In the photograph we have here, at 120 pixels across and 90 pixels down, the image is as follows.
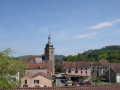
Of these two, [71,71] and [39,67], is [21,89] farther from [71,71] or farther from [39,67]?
[71,71]

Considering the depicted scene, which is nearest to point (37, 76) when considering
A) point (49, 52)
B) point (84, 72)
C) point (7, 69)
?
point (7, 69)

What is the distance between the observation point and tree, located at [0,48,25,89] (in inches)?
471

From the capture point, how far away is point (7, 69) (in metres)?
12.4

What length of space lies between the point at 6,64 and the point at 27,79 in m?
20.6

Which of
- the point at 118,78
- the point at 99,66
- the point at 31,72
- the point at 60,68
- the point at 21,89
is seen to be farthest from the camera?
the point at 60,68

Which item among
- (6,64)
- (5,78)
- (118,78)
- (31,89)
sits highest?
(6,64)

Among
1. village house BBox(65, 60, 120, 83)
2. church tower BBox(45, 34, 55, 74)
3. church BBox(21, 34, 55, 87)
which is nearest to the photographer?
church BBox(21, 34, 55, 87)

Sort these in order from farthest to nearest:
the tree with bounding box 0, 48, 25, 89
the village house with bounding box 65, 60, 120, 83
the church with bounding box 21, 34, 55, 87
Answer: the village house with bounding box 65, 60, 120, 83, the church with bounding box 21, 34, 55, 87, the tree with bounding box 0, 48, 25, 89

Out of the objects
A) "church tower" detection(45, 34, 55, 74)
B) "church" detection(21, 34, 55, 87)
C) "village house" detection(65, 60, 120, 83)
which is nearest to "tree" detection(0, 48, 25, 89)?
"church" detection(21, 34, 55, 87)

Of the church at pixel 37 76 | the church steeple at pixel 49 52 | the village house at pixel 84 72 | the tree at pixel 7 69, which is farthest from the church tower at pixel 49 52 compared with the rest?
the tree at pixel 7 69

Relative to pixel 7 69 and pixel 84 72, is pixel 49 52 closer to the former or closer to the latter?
pixel 84 72

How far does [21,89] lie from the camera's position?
13.2 metres

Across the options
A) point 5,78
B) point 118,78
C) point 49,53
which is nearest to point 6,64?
point 5,78

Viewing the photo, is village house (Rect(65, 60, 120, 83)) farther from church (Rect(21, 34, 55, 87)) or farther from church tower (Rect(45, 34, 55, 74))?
church tower (Rect(45, 34, 55, 74))
